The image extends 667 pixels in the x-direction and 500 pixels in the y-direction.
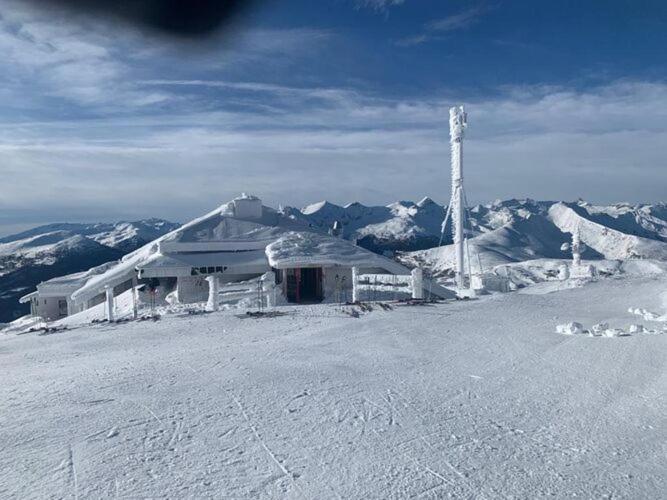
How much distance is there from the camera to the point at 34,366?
1016 cm

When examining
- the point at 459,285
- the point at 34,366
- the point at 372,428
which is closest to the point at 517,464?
the point at 372,428

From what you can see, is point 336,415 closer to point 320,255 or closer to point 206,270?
point 320,255

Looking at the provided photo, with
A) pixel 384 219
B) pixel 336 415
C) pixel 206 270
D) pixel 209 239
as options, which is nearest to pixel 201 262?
pixel 206 270

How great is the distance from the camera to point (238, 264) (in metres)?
24.7

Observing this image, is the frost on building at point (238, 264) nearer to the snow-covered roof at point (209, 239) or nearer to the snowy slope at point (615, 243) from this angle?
the snow-covered roof at point (209, 239)

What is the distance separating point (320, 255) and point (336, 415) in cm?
1656

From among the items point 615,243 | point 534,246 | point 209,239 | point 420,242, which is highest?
point 209,239

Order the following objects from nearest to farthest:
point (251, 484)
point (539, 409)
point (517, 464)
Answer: point (251, 484)
point (517, 464)
point (539, 409)

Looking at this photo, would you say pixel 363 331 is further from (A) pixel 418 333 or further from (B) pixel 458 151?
(B) pixel 458 151

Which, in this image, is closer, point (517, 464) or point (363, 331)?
point (517, 464)

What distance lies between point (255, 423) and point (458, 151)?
18.5 meters

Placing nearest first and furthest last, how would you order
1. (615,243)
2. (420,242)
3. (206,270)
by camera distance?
(206,270), (615,243), (420,242)

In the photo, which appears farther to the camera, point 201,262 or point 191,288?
point 201,262

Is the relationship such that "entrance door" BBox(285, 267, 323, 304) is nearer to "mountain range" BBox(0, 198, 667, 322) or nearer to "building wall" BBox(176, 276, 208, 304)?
"building wall" BBox(176, 276, 208, 304)
